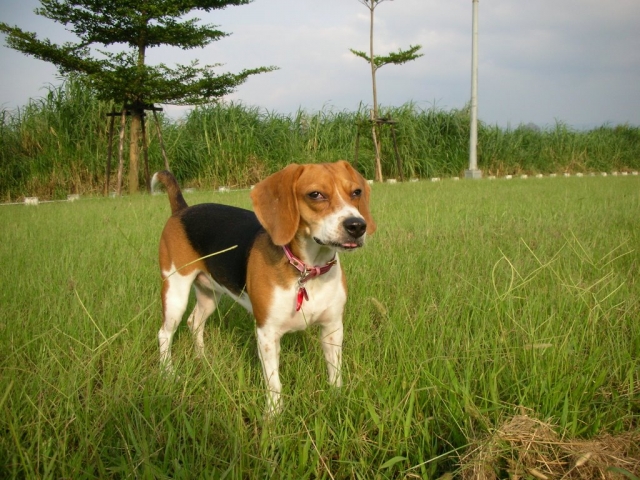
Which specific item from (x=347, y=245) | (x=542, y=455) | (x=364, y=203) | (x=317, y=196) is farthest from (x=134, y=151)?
(x=542, y=455)

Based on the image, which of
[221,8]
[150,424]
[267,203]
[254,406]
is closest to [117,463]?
[150,424]

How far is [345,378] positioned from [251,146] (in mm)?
13084

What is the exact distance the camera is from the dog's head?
2.29 m

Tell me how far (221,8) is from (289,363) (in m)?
13.0

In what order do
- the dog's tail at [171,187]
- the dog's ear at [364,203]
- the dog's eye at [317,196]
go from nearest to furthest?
1. the dog's eye at [317,196]
2. the dog's ear at [364,203]
3. the dog's tail at [171,187]

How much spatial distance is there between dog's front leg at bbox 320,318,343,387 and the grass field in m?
0.09

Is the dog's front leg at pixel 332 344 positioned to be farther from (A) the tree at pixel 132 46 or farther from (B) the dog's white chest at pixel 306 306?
(A) the tree at pixel 132 46

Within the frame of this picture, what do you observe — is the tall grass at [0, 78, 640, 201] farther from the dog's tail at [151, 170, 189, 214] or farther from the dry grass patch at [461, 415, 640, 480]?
the dry grass patch at [461, 415, 640, 480]

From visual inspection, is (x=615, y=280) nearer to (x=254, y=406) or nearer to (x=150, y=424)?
(x=254, y=406)

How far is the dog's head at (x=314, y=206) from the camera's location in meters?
2.29

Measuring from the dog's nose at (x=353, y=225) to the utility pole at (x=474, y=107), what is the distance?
1554 centimetres

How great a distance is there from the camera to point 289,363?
9.14 feet

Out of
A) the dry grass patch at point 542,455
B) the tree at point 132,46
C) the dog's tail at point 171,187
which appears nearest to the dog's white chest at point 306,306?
the dry grass patch at point 542,455

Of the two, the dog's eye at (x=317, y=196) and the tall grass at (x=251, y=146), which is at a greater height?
the tall grass at (x=251, y=146)
